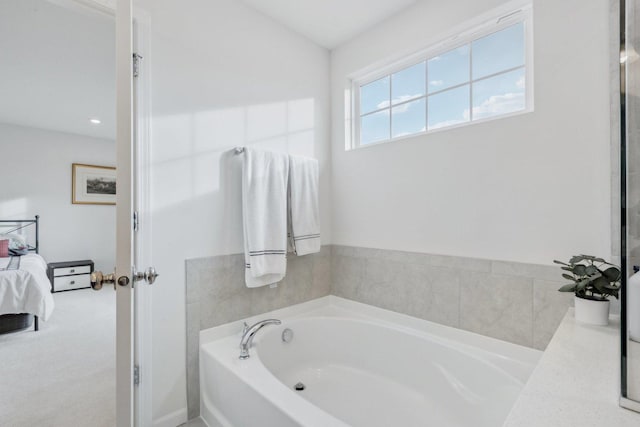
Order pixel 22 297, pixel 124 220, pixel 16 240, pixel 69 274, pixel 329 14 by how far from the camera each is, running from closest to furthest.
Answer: pixel 124 220 → pixel 329 14 → pixel 22 297 → pixel 16 240 → pixel 69 274

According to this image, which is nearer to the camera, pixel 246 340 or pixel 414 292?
pixel 246 340

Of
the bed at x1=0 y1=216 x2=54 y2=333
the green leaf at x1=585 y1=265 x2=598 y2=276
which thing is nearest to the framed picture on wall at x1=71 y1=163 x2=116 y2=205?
the bed at x1=0 y1=216 x2=54 y2=333

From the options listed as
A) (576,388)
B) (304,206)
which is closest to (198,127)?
(304,206)

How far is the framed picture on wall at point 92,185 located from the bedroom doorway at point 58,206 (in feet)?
0.05

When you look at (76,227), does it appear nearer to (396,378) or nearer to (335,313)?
(335,313)

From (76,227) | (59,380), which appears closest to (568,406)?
(59,380)

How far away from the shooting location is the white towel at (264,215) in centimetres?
190

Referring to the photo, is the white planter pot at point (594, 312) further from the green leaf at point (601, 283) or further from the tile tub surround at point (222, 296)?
the tile tub surround at point (222, 296)

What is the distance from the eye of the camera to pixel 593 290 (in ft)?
4.19

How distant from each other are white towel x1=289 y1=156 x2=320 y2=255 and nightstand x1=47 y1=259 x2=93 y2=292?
3.91m

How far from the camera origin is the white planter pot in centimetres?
125

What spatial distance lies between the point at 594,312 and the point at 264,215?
1697 millimetres

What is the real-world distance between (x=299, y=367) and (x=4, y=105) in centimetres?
453

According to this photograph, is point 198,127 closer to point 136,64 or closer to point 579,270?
point 136,64
